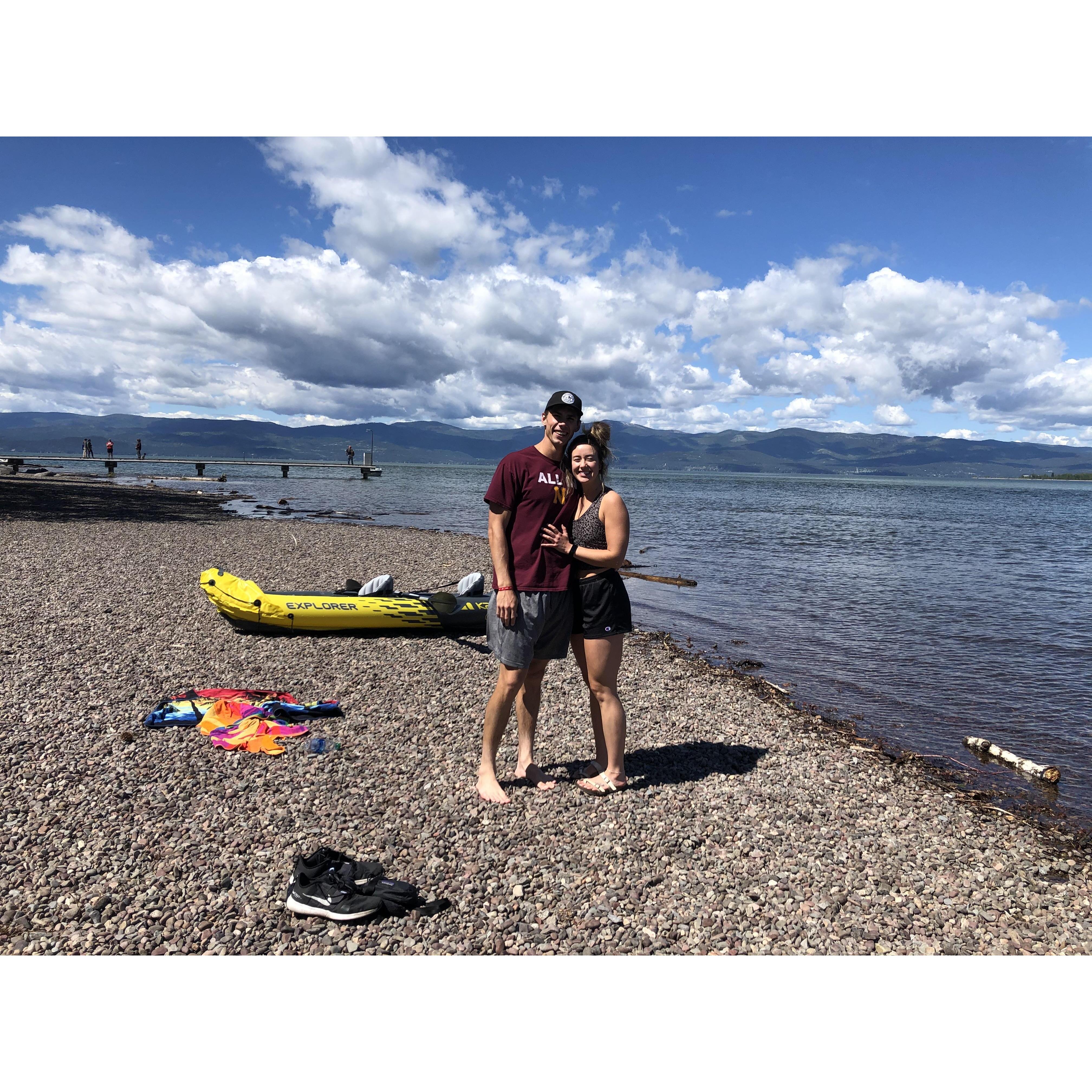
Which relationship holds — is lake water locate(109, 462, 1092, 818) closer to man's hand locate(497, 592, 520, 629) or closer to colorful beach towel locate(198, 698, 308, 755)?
man's hand locate(497, 592, 520, 629)

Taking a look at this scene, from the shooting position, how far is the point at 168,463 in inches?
3120

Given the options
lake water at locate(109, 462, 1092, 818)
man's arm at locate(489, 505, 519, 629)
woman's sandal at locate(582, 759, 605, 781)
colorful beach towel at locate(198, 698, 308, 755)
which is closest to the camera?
man's arm at locate(489, 505, 519, 629)

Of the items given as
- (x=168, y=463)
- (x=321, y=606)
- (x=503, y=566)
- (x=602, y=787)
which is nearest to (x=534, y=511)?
(x=503, y=566)

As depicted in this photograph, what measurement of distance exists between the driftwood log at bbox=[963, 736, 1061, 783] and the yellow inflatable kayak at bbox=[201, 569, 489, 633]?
22.0 ft

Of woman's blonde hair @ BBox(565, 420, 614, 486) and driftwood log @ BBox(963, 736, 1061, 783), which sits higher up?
woman's blonde hair @ BBox(565, 420, 614, 486)

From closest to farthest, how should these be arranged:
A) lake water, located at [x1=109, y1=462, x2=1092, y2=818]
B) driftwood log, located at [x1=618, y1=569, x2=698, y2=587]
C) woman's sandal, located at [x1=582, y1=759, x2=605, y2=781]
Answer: woman's sandal, located at [x1=582, y1=759, x2=605, y2=781]
lake water, located at [x1=109, y1=462, x2=1092, y2=818]
driftwood log, located at [x1=618, y1=569, x2=698, y2=587]

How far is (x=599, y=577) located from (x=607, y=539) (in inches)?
13.3

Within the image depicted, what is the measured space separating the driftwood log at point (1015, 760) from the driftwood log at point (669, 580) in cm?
997

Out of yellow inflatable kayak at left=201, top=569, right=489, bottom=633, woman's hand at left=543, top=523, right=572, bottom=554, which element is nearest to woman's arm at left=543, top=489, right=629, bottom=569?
woman's hand at left=543, top=523, right=572, bottom=554

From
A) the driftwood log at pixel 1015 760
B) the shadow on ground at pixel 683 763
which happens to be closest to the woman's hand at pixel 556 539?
the shadow on ground at pixel 683 763

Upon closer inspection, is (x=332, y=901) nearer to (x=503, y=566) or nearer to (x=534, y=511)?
(x=503, y=566)

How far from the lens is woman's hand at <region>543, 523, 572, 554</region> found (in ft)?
15.5

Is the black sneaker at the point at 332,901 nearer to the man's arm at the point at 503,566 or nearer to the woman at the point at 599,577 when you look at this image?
the man's arm at the point at 503,566

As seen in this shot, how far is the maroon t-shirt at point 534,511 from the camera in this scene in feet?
15.3
